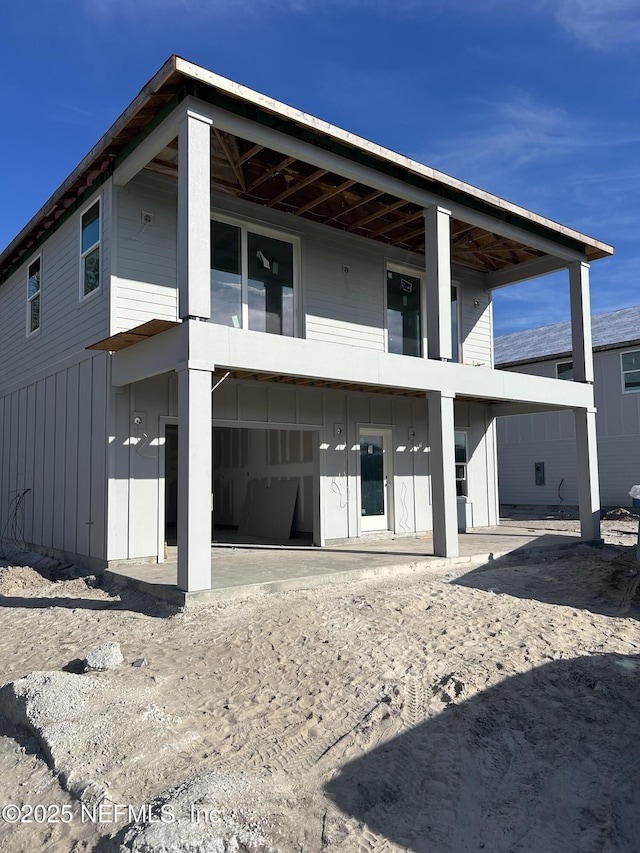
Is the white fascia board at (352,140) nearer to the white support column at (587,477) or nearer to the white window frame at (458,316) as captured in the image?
the white window frame at (458,316)

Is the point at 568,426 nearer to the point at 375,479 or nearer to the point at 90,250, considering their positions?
the point at 375,479

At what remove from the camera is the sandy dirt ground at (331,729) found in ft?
11.5

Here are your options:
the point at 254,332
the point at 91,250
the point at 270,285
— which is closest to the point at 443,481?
the point at 254,332

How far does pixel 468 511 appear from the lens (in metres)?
14.7

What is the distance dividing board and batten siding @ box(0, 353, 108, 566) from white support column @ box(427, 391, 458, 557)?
16.6 ft

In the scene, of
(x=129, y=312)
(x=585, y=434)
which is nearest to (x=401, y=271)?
(x=585, y=434)

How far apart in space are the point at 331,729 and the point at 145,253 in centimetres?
777

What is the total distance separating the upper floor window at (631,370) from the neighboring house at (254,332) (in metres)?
8.21

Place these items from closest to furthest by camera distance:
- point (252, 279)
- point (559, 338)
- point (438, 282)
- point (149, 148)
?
point (149, 148), point (438, 282), point (252, 279), point (559, 338)

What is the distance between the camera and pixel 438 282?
10219mm

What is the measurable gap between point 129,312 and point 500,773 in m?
8.00

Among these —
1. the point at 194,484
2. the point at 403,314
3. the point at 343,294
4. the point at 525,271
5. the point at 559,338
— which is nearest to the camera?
the point at 194,484

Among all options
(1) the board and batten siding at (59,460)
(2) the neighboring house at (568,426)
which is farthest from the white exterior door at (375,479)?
(2) the neighboring house at (568,426)

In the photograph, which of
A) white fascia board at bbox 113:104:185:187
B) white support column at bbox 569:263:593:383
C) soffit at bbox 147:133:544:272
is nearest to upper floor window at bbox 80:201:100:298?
white fascia board at bbox 113:104:185:187
